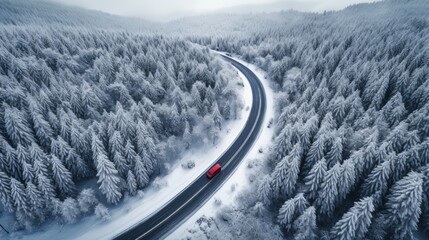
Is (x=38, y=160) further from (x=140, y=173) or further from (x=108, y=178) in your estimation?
(x=140, y=173)

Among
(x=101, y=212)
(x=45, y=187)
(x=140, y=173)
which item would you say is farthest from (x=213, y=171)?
(x=45, y=187)

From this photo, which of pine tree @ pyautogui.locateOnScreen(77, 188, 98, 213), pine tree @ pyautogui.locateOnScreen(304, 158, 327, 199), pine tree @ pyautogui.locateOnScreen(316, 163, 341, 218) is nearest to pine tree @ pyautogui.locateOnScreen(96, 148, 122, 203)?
pine tree @ pyautogui.locateOnScreen(77, 188, 98, 213)

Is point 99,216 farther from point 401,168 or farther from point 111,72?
point 401,168

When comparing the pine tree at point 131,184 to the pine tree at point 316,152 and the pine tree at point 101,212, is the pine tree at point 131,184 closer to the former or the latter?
the pine tree at point 101,212

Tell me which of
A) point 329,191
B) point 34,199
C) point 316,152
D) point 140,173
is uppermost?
point 316,152

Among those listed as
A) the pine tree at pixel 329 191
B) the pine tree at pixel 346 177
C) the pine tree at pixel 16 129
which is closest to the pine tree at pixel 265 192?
the pine tree at pixel 329 191

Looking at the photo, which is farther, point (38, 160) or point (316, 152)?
point (316, 152)

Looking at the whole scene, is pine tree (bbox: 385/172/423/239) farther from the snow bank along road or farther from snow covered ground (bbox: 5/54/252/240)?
snow covered ground (bbox: 5/54/252/240)
